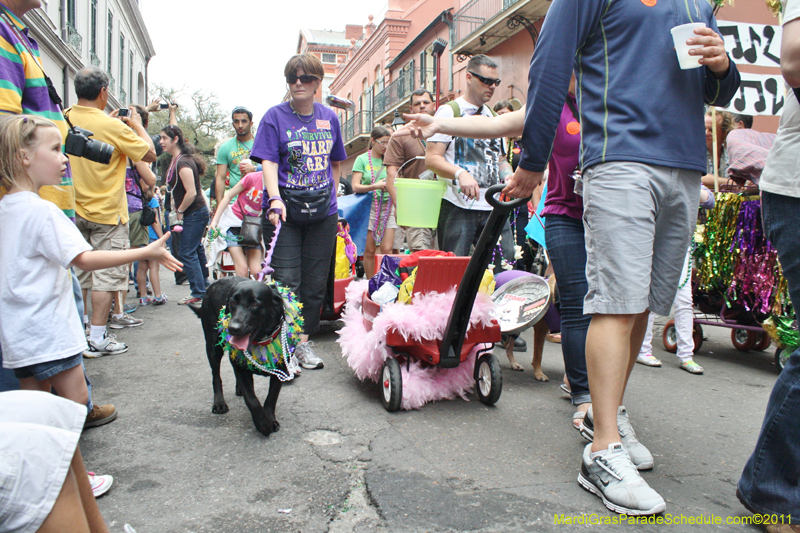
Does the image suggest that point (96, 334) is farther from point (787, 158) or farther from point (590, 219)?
point (787, 158)

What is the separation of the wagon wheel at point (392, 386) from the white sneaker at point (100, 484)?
1385mm

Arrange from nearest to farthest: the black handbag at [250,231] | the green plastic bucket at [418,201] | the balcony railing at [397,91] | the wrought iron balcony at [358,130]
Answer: the green plastic bucket at [418,201]
the black handbag at [250,231]
the balcony railing at [397,91]
the wrought iron balcony at [358,130]

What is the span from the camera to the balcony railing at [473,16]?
57.9ft

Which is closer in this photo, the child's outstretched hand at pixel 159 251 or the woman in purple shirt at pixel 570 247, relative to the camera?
the child's outstretched hand at pixel 159 251

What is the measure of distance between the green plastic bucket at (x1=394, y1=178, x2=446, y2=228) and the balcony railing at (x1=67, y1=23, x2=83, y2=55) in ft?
63.2

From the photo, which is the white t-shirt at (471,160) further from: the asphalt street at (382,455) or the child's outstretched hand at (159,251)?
the child's outstretched hand at (159,251)

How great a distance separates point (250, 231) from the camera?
5.61 meters

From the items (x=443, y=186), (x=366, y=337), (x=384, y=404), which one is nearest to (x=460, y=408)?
(x=384, y=404)

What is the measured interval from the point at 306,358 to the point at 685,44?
9.83ft

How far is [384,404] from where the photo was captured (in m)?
3.17

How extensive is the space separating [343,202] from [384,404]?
4.14 metres

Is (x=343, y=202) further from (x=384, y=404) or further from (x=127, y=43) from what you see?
(x=127, y=43)

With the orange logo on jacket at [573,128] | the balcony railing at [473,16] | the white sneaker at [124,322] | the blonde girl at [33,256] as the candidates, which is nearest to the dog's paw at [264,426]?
the blonde girl at [33,256]

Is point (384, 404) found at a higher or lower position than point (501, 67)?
lower
